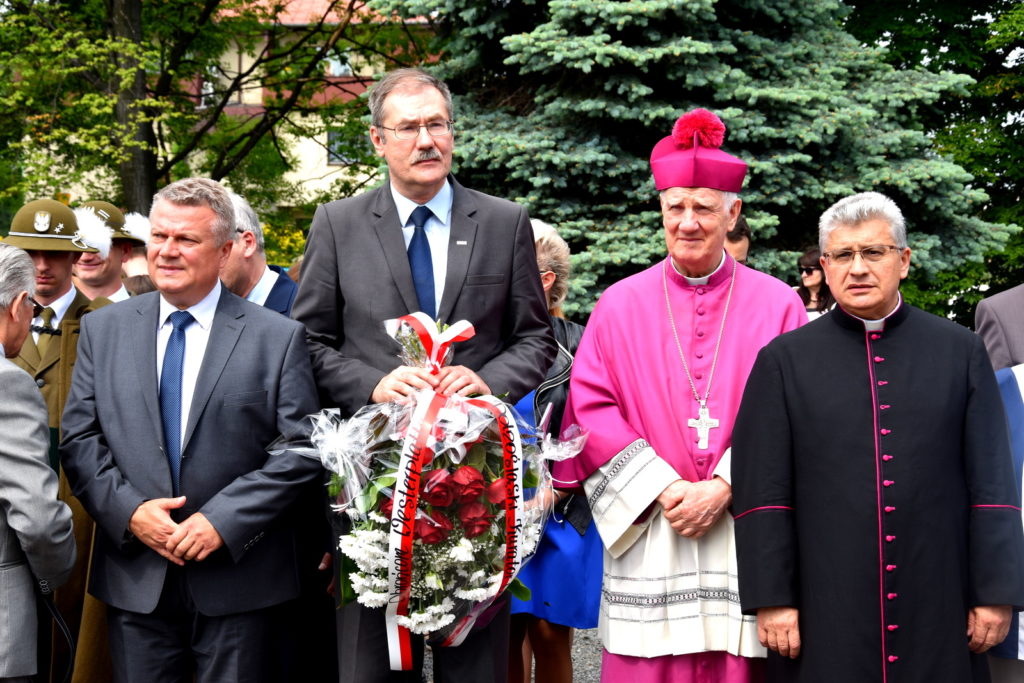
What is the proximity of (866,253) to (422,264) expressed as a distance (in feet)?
5.20

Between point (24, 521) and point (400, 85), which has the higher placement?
point (400, 85)

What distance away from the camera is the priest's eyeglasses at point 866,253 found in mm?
3777

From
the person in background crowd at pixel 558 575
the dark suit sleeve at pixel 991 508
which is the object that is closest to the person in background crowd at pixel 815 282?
the person in background crowd at pixel 558 575

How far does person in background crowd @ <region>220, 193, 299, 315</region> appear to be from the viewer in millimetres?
5234

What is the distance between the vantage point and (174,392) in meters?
3.86

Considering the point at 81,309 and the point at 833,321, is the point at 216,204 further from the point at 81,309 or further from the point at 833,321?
the point at 833,321

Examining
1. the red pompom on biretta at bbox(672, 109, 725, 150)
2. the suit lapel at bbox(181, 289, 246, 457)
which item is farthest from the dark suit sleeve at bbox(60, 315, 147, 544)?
the red pompom on biretta at bbox(672, 109, 725, 150)

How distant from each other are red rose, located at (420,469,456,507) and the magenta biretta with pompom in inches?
60.7

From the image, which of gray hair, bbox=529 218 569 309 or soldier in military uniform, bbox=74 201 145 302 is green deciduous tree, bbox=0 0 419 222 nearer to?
soldier in military uniform, bbox=74 201 145 302

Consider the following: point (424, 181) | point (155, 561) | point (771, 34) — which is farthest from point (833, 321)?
point (771, 34)

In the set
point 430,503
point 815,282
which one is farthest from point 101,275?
point 815,282

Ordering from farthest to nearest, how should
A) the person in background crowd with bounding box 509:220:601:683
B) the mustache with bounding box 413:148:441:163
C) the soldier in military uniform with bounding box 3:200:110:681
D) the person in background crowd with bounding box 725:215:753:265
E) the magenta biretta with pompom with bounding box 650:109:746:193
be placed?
the person in background crowd with bounding box 725:215:753:265 → the person in background crowd with bounding box 509:220:601:683 → the soldier in military uniform with bounding box 3:200:110:681 → the magenta biretta with pompom with bounding box 650:109:746:193 → the mustache with bounding box 413:148:441:163

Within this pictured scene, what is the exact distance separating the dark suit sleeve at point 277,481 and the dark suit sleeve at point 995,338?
113 inches

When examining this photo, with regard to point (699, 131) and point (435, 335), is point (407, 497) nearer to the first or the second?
point (435, 335)
